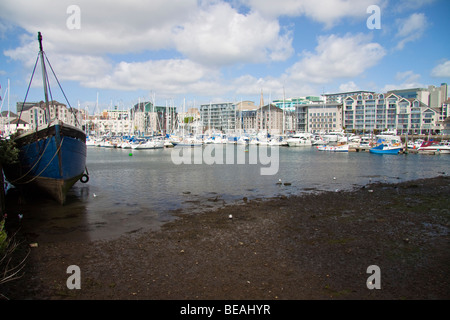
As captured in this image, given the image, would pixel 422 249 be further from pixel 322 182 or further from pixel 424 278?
pixel 322 182

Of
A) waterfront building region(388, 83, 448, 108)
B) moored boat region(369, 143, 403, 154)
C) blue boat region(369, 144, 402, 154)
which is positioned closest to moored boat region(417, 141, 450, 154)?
moored boat region(369, 143, 403, 154)

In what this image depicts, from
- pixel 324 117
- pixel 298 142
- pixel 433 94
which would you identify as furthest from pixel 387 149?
pixel 433 94

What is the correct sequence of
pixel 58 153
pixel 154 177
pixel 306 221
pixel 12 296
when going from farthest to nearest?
1. pixel 154 177
2. pixel 58 153
3. pixel 306 221
4. pixel 12 296

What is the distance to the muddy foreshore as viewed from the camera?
27.6ft

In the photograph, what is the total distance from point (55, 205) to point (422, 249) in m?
20.2

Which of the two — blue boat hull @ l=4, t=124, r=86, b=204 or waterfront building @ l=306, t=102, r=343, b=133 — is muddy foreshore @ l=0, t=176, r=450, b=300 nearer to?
blue boat hull @ l=4, t=124, r=86, b=204

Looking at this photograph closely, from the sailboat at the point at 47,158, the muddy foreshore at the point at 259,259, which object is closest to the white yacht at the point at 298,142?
the muddy foreshore at the point at 259,259

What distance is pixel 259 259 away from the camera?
10.6 meters

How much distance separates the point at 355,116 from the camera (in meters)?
162

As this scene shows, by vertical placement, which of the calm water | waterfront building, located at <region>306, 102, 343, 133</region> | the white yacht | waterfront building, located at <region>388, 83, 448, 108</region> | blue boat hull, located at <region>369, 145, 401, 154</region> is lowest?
the calm water

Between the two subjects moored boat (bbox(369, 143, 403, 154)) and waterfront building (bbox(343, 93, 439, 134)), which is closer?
moored boat (bbox(369, 143, 403, 154))

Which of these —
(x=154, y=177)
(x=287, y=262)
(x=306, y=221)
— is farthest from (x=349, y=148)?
(x=287, y=262)

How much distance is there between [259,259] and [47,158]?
629 inches

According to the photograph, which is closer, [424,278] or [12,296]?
[12,296]
